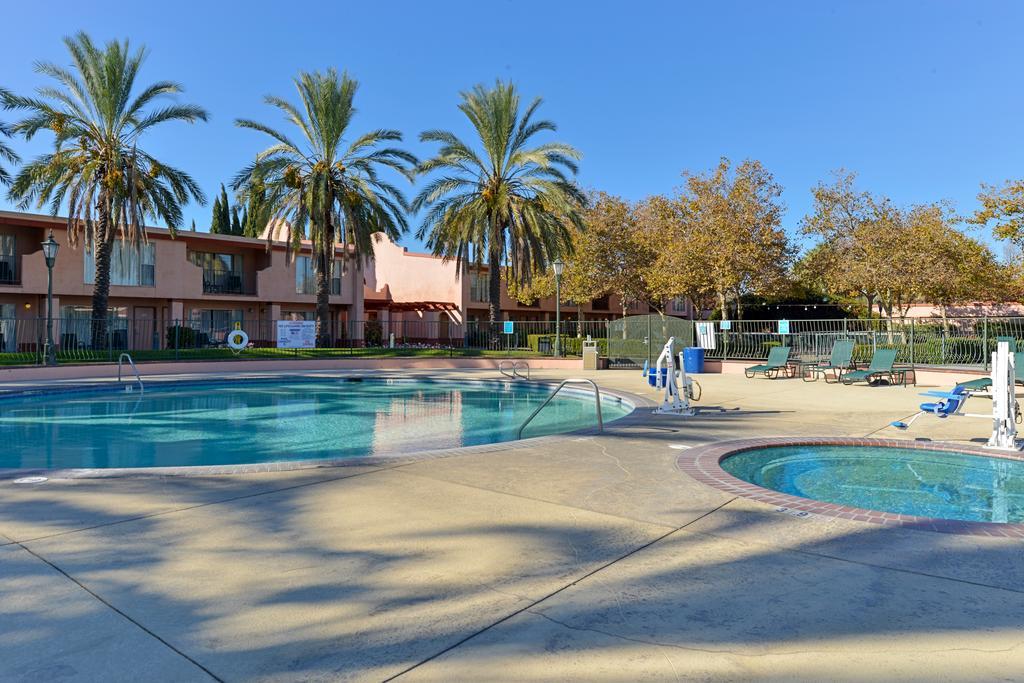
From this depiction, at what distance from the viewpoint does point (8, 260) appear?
27.7 meters

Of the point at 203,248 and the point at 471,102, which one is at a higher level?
the point at 471,102

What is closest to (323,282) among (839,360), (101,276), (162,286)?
(101,276)

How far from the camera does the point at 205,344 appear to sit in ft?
102

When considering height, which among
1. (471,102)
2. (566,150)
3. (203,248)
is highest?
(471,102)

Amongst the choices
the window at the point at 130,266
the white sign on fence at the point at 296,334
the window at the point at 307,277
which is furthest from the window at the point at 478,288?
the window at the point at 130,266

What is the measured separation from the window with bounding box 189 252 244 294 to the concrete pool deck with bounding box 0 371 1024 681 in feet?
99.4

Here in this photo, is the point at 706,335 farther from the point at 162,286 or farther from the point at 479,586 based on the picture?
the point at 162,286

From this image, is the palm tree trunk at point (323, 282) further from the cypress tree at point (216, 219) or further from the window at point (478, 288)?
the cypress tree at point (216, 219)

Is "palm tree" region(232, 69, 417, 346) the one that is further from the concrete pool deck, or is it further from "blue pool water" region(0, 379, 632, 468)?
the concrete pool deck

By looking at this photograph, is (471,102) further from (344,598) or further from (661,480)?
(344,598)

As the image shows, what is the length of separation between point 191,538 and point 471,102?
1003 inches

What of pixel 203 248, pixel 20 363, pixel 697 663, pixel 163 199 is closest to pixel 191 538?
pixel 697 663

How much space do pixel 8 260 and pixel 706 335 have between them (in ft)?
95.4

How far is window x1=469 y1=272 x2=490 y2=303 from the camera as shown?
137 ft
